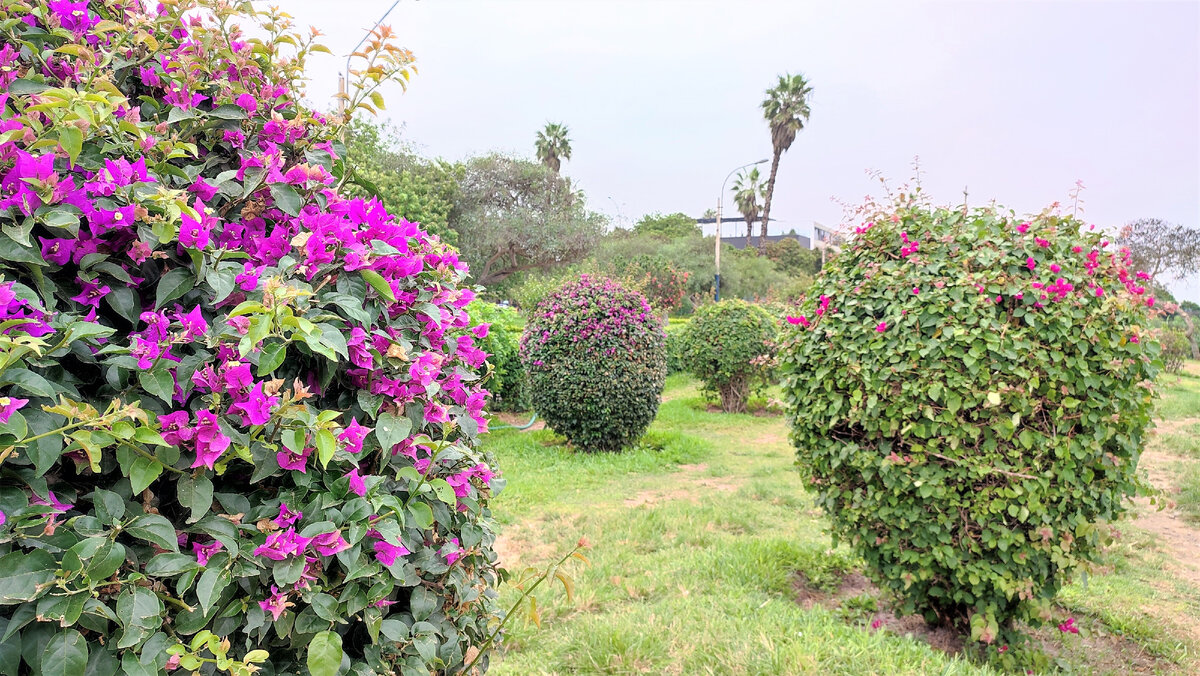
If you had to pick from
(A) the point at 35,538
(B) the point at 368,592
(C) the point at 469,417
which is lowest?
(B) the point at 368,592

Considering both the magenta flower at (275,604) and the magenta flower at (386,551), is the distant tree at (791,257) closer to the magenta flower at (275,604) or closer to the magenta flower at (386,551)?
the magenta flower at (386,551)

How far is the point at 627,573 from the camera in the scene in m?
4.36

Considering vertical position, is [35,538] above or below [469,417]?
below

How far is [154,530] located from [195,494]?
7cm

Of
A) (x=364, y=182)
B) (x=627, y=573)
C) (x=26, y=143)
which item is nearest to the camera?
(x=26, y=143)

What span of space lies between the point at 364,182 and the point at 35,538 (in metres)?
0.86

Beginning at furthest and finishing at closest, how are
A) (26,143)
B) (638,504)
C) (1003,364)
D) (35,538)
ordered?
1. (638,504)
2. (1003,364)
3. (26,143)
4. (35,538)

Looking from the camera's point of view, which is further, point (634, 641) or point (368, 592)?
point (634, 641)

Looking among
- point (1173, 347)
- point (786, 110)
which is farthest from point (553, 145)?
point (1173, 347)

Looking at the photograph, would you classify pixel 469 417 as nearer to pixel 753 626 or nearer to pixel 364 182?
pixel 364 182

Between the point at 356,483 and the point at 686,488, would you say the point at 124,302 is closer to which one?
the point at 356,483

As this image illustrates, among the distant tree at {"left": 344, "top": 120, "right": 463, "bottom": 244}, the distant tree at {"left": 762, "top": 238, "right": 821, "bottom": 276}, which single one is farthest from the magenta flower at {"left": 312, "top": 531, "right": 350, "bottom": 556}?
the distant tree at {"left": 762, "top": 238, "right": 821, "bottom": 276}

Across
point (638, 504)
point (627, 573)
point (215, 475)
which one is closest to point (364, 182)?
point (215, 475)

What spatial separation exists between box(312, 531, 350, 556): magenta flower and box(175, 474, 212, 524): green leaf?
0.18 metres
